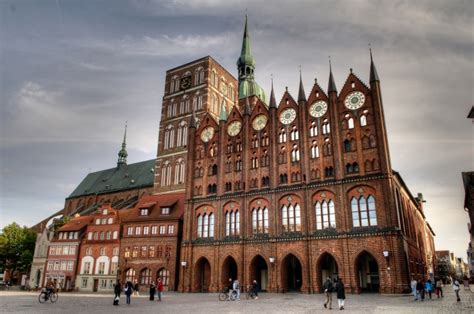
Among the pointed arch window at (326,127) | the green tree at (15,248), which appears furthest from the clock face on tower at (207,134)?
the green tree at (15,248)

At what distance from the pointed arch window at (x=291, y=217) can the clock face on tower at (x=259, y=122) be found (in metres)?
11.1

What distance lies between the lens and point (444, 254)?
172 metres

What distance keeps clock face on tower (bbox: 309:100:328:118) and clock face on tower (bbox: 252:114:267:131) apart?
21.3 feet

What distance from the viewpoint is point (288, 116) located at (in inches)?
1774

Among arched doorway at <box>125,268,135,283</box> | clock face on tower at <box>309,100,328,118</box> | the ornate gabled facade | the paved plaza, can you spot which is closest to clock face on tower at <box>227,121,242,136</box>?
the ornate gabled facade

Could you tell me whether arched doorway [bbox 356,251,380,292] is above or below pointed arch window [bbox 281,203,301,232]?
below

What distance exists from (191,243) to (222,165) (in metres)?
10.7

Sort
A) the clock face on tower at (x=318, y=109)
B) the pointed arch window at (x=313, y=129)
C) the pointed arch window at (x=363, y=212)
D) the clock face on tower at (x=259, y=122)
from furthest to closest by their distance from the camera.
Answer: the clock face on tower at (x=259, y=122) → the clock face on tower at (x=318, y=109) → the pointed arch window at (x=313, y=129) → the pointed arch window at (x=363, y=212)

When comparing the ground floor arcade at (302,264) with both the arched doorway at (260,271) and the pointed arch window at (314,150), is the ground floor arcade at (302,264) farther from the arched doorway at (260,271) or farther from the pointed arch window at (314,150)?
the pointed arch window at (314,150)

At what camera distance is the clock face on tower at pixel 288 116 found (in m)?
44.7

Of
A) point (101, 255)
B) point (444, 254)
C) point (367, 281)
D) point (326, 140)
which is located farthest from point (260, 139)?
point (444, 254)

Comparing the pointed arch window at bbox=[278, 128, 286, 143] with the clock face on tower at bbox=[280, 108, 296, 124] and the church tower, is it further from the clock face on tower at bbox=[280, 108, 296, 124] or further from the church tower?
the church tower

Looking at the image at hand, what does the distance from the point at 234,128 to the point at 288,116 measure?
26.7 feet

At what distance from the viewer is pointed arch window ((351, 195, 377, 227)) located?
119 ft
